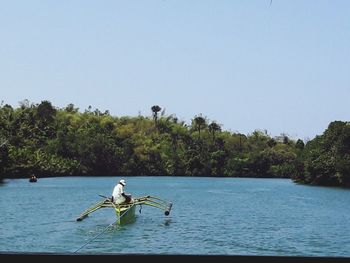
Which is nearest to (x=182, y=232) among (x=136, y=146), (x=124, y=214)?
(x=124, y=214)

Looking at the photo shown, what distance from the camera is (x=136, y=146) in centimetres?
12019

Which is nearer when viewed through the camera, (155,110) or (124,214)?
(124,214)

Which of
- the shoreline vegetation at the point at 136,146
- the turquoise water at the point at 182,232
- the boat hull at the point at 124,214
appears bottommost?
the turquoise water at the point at 182,232

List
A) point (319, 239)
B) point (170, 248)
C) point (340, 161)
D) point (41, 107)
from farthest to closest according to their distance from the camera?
point (41, 107), point (340, 161), point (319, 239), point (170, 248)

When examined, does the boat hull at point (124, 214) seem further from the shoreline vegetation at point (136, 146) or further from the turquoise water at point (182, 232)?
the shoreline vegetation at point (136, 146)

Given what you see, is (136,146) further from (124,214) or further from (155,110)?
(124,214)

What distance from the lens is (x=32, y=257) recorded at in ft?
7.75

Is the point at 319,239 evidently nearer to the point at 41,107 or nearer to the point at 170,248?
the point at 170,248

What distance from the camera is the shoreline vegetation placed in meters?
102

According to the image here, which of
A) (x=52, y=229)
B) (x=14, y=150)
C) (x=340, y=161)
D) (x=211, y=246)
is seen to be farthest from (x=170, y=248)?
(x=14, y=150)

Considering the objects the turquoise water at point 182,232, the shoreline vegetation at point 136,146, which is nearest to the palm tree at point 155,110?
the shoreline vegetation at point 136,146

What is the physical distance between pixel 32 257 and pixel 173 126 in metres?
130

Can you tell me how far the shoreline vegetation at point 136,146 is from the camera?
102 m

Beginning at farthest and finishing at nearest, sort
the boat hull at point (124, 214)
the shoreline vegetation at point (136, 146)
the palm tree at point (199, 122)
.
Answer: the palm tree at point (199, 122) → the shoreline vegetation at point (136, 146) → the boat hull at point (124, 214)
